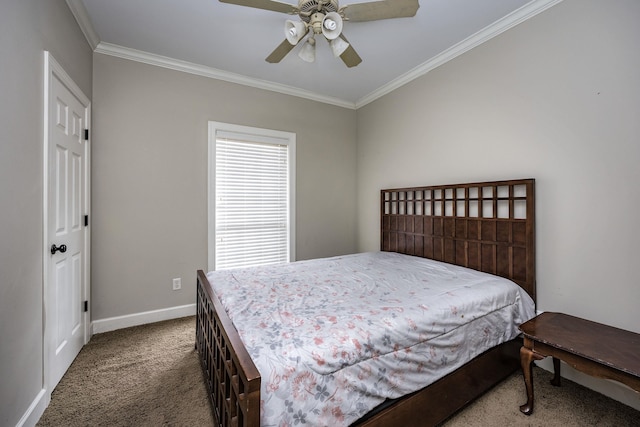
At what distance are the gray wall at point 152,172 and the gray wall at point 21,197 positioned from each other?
935 millimetres

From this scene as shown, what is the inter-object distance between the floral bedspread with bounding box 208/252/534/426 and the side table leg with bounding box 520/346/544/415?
Result: 194 millimetres

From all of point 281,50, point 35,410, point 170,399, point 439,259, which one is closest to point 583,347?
point 439,259

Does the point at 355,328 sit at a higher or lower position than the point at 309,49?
lower

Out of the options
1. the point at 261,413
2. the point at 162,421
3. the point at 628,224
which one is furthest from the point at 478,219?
the point at 162,421

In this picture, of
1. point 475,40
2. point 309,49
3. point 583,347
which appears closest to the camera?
point 583,347

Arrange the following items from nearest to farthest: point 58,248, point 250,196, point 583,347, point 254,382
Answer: point 254,382 < point 583,347 < point 58,248 < point 250,196

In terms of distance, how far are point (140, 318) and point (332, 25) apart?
3154 mm

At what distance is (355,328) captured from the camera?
1.28m

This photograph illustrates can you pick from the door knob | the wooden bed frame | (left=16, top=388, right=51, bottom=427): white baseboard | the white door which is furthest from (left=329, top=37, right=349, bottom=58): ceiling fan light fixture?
(left=16, top=388, right=51, bottom=427): white baseboard

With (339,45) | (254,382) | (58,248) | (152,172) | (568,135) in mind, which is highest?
(339,45)

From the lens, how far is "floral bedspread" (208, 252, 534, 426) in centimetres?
106

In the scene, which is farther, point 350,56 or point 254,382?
point 350,56

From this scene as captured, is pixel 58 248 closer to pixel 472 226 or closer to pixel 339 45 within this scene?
pixel 339 45

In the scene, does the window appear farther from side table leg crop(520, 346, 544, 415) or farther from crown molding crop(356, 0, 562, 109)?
side table leg crop(520, 346, 544, 415)
